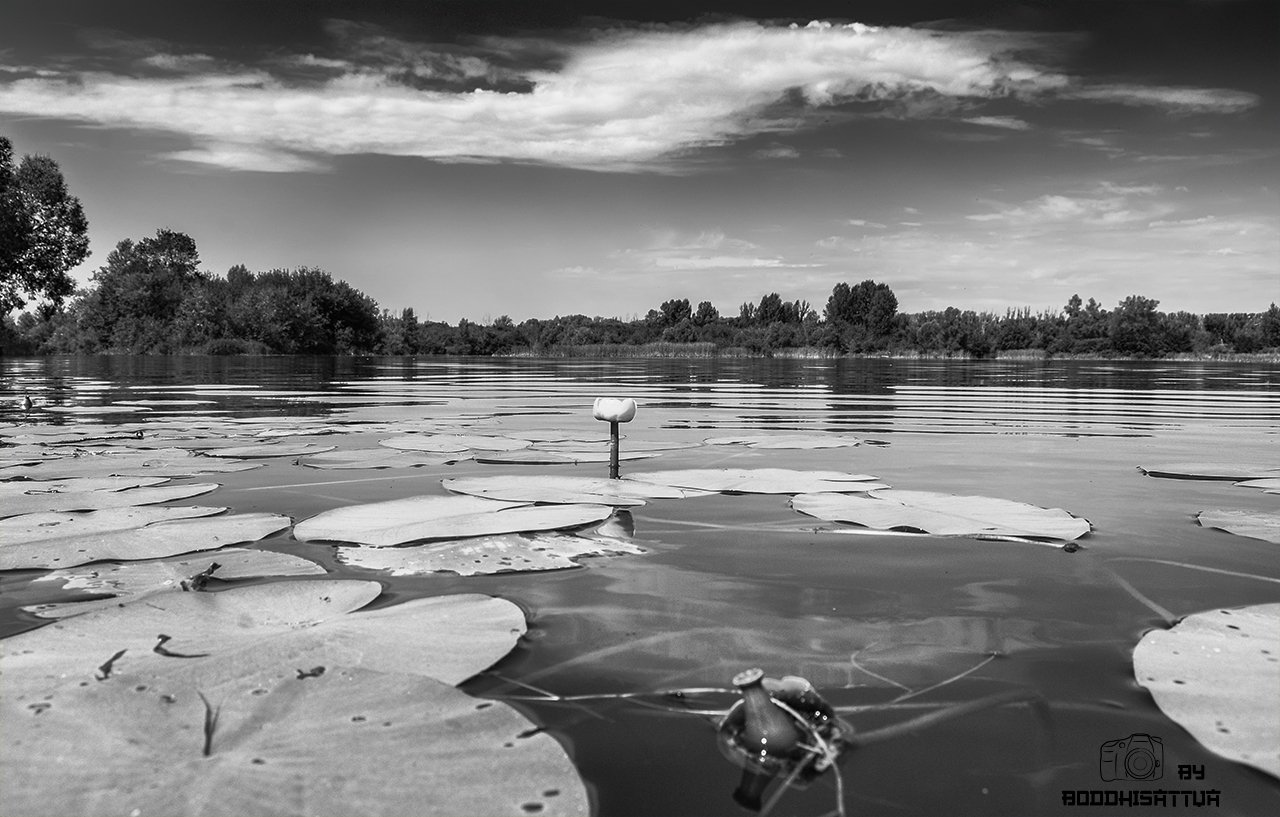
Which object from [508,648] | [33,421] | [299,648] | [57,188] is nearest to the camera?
[299,648]

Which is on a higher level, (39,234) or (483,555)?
(39,234)

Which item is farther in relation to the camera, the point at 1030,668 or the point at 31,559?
the point at 31,559

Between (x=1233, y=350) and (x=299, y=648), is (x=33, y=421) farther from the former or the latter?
(x=1233, y=350)

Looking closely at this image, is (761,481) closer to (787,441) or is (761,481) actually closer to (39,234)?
(787,441)

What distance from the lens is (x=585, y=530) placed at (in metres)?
3.53

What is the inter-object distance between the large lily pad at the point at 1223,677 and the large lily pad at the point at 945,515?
1.04 metres

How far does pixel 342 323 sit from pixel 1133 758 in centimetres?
7471

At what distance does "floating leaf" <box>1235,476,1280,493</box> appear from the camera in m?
4.29

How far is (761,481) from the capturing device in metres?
4.48

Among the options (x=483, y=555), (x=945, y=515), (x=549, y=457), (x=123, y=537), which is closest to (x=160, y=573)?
(x=123, y=537)

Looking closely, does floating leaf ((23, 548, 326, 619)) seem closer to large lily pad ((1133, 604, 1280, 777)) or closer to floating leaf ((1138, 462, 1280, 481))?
large lily pad ((1133, 604, 1280, 777))

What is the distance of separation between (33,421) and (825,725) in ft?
29.8

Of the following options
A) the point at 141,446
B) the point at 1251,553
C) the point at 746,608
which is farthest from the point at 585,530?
the point at 141,446

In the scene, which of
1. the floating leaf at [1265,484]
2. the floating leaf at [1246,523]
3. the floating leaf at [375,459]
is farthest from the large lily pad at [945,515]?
the floating leaf at [375,459]
